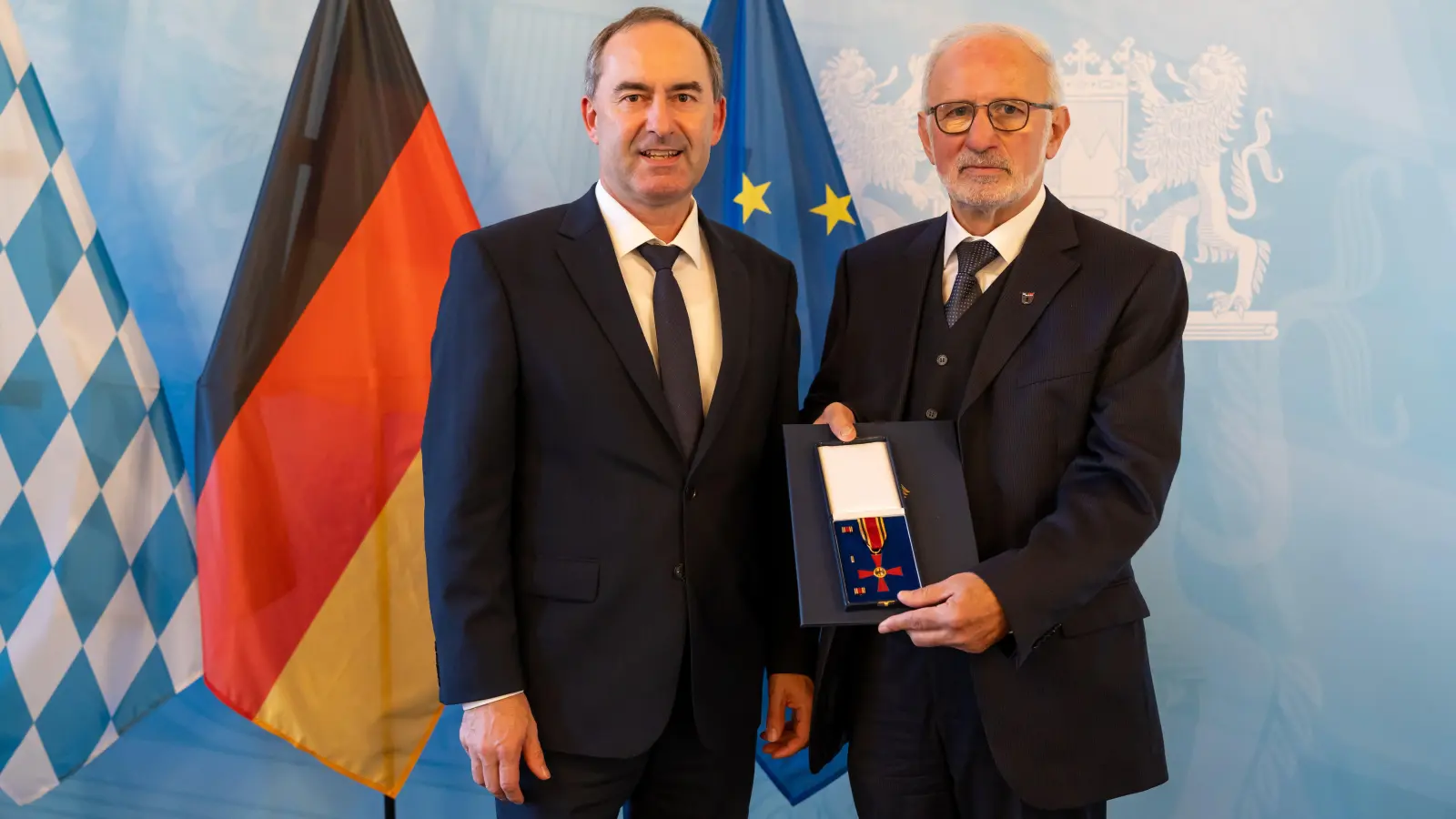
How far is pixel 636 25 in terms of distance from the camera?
5.80 ft

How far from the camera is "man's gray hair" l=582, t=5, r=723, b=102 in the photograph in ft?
5.83

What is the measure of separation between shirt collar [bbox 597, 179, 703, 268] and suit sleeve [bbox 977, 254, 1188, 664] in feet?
2.50

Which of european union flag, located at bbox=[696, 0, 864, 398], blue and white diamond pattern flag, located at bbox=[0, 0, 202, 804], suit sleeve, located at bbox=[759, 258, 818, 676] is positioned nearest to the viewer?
suit sleeve, located at bbox=[759, 258, 818, 676]

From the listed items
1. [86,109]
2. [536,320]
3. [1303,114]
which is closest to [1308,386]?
[1303,114]

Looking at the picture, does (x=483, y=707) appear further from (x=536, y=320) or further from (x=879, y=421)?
(x=879, y=421)

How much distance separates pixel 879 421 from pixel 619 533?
20.0 inches

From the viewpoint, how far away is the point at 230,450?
229 cm

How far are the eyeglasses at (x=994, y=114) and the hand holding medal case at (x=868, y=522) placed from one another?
0.61 metres

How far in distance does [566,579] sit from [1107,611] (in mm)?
917

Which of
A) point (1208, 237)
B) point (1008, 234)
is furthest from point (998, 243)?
point (1208, 237)

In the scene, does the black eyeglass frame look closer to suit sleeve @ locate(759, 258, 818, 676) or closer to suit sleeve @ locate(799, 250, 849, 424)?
suit sleeve @ locate(799, 250, 849, 424)

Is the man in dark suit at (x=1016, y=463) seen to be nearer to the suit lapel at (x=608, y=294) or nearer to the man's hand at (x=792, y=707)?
the man's hand at (x=792, y=707)

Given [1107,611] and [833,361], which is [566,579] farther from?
[1107,611]

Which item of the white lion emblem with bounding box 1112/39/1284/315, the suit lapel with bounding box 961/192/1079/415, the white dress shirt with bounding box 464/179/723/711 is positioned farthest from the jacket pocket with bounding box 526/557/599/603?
the white lion emblem with bounding box 1112/39/1284/315
